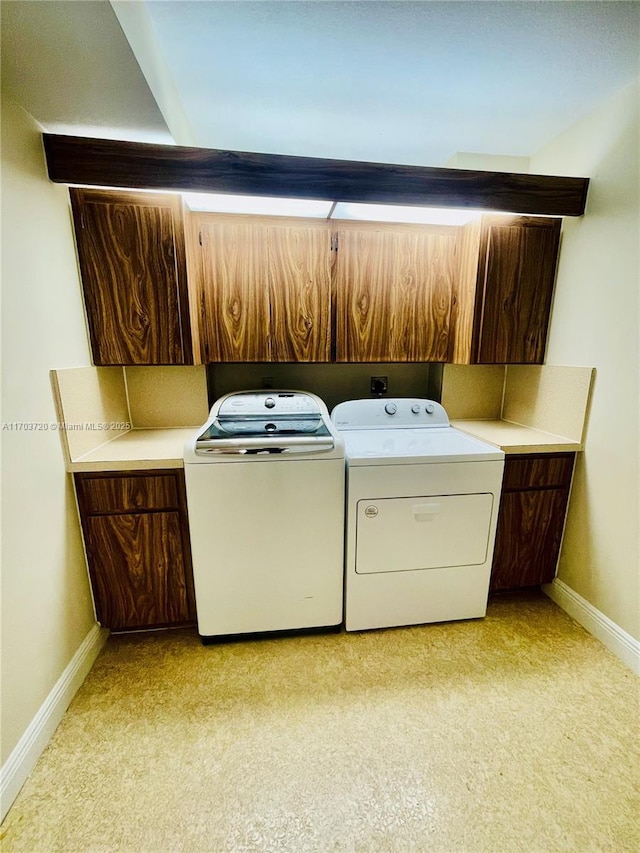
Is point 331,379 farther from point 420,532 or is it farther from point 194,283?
point 420,532

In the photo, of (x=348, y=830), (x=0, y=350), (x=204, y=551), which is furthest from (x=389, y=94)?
(x=348, y=830)

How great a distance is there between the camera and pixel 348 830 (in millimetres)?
983

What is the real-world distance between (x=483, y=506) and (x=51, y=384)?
6.34 ft

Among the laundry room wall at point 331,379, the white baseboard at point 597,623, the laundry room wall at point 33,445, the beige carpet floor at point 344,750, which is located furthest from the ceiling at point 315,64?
the white baseboard at point 597,623

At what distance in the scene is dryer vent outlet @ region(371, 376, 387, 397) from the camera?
224 centimetres

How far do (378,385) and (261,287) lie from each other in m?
0.96

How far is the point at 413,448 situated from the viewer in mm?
1625

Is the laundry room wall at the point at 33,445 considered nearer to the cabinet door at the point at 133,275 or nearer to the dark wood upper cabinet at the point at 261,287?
the cabinet door at the point at 133,275

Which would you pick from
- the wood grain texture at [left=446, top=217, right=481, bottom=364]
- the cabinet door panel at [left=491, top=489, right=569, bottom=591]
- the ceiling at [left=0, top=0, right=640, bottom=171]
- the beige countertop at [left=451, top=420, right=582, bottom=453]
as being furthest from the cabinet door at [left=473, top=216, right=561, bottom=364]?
the cabinet door panel at [left=491, top=489, right=569, bottom=591]

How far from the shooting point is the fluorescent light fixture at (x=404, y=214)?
1.59 metres

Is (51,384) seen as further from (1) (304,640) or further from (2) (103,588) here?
(1) (304,640)

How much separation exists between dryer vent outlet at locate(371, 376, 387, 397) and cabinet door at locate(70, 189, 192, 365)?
116 centimetres

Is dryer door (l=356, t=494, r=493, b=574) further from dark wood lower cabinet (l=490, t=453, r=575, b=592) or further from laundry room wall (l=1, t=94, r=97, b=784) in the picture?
laundry room wall (l=1, t=94, r=97, b=784)

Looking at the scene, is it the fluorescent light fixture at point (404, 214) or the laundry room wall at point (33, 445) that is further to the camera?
the fluorescent light fixture at point (404, 214)
